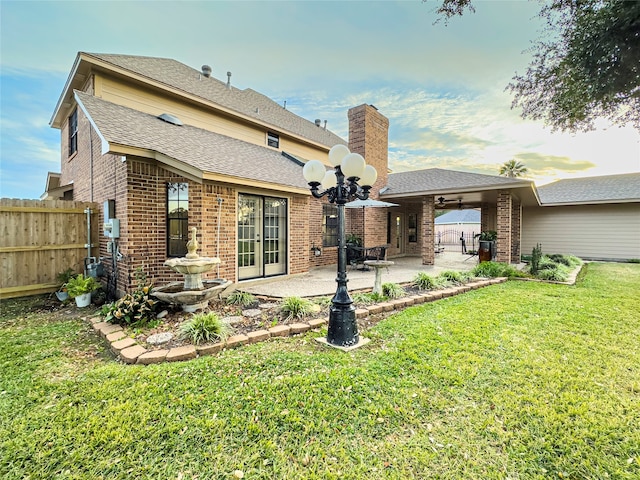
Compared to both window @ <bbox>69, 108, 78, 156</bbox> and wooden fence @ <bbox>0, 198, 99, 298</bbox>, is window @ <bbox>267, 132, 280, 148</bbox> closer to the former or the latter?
window @ <bbox>69, 108, 78, 156</bbox>

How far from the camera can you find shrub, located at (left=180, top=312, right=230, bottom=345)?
3703 millimetres

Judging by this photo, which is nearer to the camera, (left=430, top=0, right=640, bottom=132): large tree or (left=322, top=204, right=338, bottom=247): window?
(left=430, top=0, right=640, bottom=132): large tree

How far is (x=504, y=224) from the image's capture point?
32.8 feet

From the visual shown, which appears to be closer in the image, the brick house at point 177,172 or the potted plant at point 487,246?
the brick house at point 177,172

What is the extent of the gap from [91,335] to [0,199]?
13.3 ft

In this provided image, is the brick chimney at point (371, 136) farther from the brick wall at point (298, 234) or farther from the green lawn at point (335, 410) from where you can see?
the green lawn at point (335, 410)

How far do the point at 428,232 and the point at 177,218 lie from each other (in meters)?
8.99

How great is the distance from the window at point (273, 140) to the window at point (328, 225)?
3.14m

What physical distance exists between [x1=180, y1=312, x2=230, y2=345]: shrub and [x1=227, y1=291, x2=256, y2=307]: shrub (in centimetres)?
146

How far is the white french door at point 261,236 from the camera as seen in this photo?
6871 mm

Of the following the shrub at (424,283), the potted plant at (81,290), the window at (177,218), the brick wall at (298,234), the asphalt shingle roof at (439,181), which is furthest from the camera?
the asphalt shingle roof at (439,181)

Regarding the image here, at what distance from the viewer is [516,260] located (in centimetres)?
1230

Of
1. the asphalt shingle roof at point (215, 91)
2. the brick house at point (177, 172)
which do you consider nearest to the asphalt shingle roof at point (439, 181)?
the brick house at point (177, 172)

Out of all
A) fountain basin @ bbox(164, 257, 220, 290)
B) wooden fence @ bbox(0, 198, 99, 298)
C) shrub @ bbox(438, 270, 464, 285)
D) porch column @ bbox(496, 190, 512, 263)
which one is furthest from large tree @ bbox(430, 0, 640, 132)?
wooden fence @ bbox(0, 198, 99, 298)
